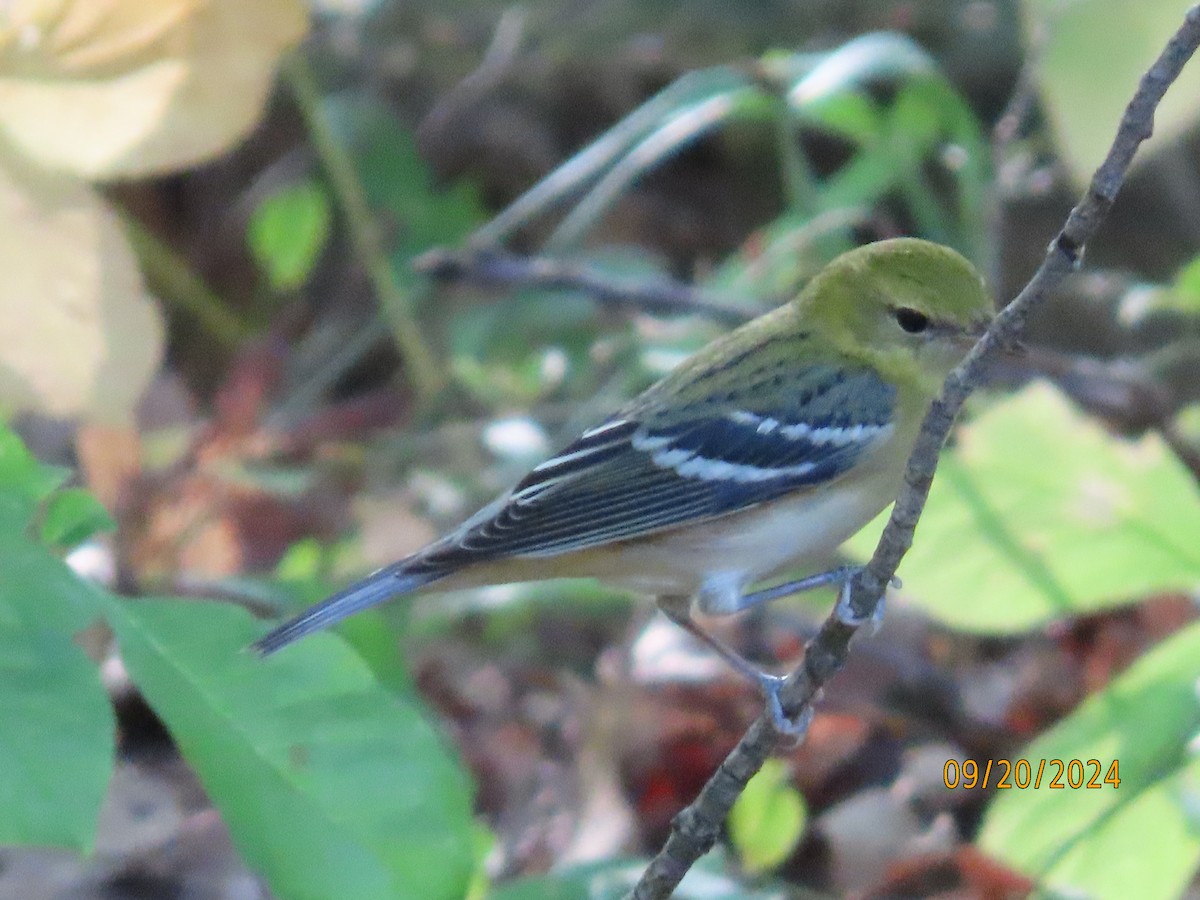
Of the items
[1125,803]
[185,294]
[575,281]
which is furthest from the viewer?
[185,294]

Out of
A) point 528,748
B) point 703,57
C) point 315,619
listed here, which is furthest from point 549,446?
point 703,57

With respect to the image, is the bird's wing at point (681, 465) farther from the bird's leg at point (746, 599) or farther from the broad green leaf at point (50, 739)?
the broad green leaf at point (50, 739)

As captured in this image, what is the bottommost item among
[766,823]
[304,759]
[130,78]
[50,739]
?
[766,823]

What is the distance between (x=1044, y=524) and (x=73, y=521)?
1493mm

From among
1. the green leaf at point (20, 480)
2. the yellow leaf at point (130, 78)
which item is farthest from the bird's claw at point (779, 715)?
the yellow leaf at point (130, 78)

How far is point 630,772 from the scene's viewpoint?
8.83ft

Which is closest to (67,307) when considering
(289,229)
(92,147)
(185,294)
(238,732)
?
(92,147)

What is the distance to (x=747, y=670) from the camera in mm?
2014

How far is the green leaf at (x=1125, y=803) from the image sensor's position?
1871mm

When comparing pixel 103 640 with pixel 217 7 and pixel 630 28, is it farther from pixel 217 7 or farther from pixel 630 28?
Answer: pixel 630 28

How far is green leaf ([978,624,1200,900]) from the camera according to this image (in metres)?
1.87

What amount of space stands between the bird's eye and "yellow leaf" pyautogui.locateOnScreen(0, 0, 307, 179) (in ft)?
3.36

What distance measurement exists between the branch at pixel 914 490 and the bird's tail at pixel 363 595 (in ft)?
1.78

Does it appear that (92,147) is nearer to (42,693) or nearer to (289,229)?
(42,693)
